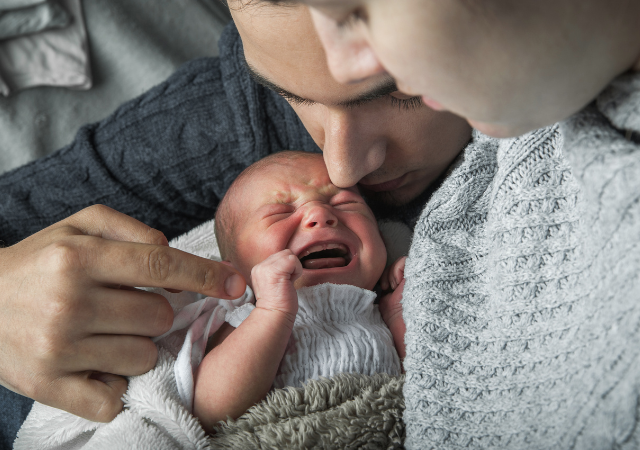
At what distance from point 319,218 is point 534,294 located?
508 mm

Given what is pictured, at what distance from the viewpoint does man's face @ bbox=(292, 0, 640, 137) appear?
36cm

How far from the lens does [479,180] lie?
89 centimetres

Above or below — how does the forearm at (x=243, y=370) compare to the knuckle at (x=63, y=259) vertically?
below

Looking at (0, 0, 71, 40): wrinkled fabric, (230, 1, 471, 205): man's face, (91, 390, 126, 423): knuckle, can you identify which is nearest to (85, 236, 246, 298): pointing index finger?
(91, 390, 126, 423): knuckle

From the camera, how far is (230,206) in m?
1.21

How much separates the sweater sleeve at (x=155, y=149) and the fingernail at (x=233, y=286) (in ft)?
1.74

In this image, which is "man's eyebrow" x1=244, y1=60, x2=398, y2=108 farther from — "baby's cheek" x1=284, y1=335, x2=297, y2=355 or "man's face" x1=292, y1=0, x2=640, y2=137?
"baby's cheek" x1=284, y1=335, x2=297, y2=355

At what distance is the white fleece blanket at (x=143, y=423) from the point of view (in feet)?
2.81

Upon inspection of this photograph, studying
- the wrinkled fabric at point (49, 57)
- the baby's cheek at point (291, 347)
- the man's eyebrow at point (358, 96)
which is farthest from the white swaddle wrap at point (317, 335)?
the wrinkled fabric at point (49, 57)

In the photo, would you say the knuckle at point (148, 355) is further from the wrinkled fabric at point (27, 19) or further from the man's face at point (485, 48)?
the wrinkled fabric at point (27, 19)

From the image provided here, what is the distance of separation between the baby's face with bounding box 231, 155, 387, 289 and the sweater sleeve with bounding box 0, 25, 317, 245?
186mm

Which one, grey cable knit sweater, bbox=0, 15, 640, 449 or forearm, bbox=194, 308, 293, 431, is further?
forearm, bbox=194, 308, 293, 431

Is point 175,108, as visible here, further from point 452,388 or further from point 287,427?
point 452,388

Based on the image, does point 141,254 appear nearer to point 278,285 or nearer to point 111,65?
point 278,285
